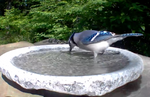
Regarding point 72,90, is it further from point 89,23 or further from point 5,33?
point 5,33

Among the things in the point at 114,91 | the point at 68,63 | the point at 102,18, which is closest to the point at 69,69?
the point at 68,63

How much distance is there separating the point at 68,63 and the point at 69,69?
0.26 metres

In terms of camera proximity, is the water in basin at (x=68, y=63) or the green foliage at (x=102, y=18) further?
the green foliage at (x=102, y=18)

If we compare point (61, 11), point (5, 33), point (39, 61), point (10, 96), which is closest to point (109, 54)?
point (39, 61)

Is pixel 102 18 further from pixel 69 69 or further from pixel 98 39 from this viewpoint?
pixel 69 69

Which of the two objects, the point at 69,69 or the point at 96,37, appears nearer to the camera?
the point at 69,69

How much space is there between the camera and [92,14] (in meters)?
4.32

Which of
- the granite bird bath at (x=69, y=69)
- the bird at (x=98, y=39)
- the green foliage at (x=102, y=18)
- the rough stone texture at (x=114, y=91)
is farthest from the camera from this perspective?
the green foliage at (x=102, y=18)

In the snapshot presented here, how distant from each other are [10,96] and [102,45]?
1.13 meters

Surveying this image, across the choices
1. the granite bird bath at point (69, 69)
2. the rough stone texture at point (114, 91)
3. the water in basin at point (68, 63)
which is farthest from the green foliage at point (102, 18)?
the rough stone texture at point (114, 91)

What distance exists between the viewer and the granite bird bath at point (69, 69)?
157cm

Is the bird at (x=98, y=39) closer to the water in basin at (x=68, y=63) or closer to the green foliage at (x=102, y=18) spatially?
the water in basin at (x=68, y=63)

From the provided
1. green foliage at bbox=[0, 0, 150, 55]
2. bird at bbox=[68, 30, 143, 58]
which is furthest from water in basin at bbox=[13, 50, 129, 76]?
green foliage at bbox=[0, 0, 150, 55]

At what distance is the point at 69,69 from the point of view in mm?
1974
